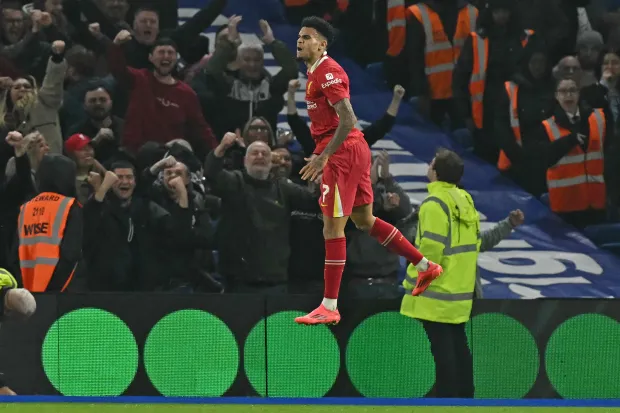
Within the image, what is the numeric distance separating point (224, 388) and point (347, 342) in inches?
38.8

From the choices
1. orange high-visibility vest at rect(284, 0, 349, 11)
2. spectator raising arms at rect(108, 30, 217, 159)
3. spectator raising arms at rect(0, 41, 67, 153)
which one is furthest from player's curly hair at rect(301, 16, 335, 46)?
orange high-visibility vest at rect(284, 0, 349, 11)

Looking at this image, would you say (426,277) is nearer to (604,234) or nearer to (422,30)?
(604,234)

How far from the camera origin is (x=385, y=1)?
12.6 m

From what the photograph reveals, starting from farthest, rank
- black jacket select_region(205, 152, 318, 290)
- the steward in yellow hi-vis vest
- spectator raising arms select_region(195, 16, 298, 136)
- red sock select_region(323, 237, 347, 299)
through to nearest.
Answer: spectator raising arms select_region(195, 16, 298, 136) → black jacket select_region(205, 152, 318, 290) → the steward in yellow hi-vis vest → red sock select_region(323, 237, 347, 299)

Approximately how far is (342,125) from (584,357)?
295 cm

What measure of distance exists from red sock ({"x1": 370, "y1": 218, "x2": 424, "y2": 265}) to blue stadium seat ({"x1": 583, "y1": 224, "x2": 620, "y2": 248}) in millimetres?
4466

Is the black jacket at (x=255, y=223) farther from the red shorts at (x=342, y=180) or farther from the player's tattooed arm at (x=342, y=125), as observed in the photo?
the player's tattooed arm at (x=342, y=125)

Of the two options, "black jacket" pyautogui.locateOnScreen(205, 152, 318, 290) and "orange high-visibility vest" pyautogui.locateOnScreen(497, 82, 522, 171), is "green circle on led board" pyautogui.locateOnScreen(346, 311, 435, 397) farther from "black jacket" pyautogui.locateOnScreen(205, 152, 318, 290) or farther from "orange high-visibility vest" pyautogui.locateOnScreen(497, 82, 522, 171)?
"orange high-visibility vest" pyautogui.locateOnScreen(497, 82, 522, 171)

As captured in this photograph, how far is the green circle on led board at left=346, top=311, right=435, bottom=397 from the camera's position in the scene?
8859 mm

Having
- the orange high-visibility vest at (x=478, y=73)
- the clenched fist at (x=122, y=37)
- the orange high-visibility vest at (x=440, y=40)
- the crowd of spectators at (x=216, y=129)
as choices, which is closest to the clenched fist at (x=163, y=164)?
the crowd of spectators at (x=216, y=129)

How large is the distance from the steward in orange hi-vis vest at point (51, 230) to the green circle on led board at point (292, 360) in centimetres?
161

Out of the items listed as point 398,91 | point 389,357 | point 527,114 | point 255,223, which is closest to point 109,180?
point 255,223

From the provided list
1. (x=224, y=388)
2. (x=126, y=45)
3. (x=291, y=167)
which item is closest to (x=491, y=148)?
(x=291, y=167)

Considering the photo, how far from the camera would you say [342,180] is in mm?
7426
